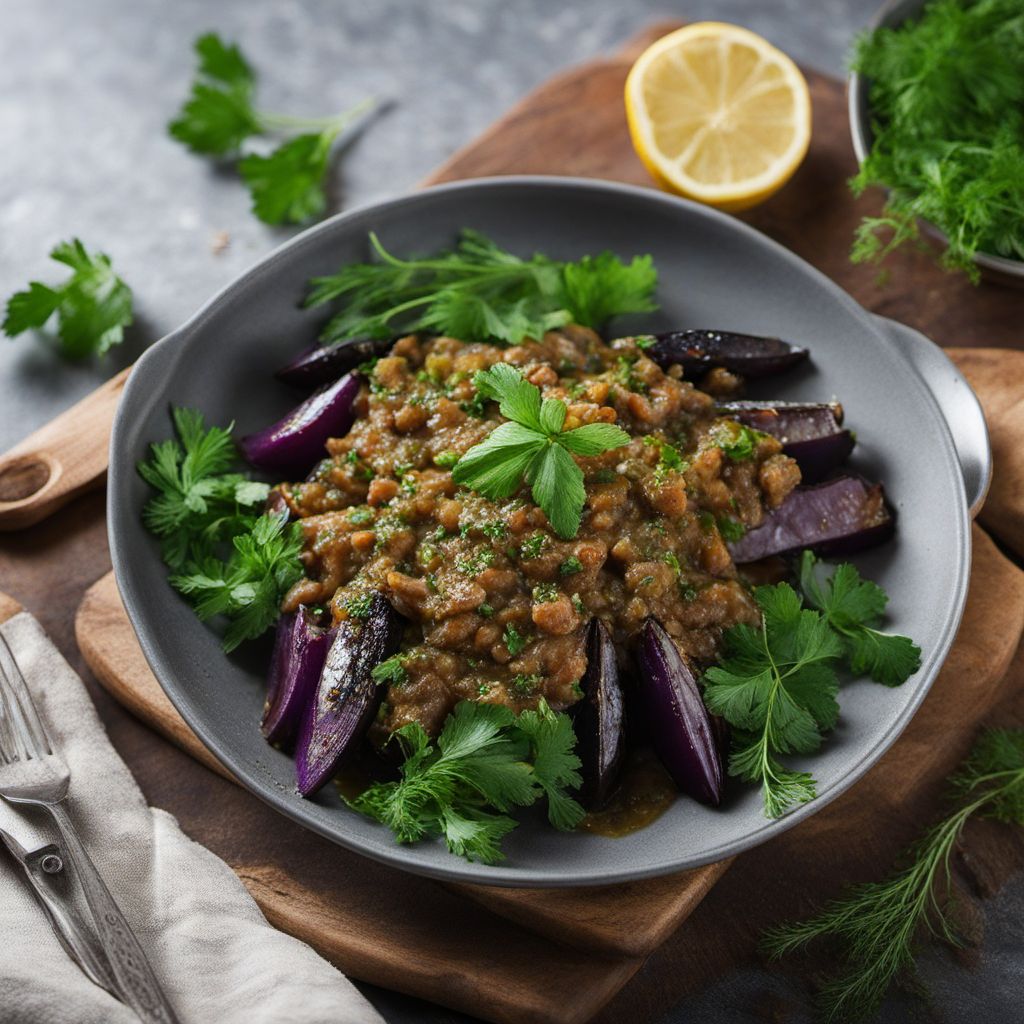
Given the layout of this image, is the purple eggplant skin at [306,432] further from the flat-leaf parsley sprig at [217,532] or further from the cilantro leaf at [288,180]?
the cilantro leaf at [288,180]

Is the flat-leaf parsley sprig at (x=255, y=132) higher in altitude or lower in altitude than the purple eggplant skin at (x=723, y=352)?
higher

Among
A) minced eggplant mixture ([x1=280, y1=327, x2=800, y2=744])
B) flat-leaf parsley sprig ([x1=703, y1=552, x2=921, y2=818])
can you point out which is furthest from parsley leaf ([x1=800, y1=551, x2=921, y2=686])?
minced eggplant mixture ([x1=280, y1=327, x2=800, y2=744])

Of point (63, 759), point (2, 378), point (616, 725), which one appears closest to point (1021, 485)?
point (616, 725)

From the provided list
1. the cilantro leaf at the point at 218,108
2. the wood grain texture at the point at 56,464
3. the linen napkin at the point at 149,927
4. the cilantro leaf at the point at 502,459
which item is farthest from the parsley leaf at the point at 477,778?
the cilantro leaf at the point at 218,108

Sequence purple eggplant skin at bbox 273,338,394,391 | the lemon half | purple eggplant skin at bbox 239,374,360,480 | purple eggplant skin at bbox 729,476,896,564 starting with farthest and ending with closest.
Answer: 1. the lemon half
2. purple eggplant skin at bbox 273,338,394,391
3. purple eggplant skin at bbox 239,374,360,480
4. purple eggplant skin at bbox 729,476,896,564

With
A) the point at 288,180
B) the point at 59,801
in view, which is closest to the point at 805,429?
the point at 288,180

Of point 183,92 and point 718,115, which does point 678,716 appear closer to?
point 718,115

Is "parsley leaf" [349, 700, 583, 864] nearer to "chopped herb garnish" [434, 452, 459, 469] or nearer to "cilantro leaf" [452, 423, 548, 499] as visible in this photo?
"cilantro leaf" [452, 423, 548, 499]
